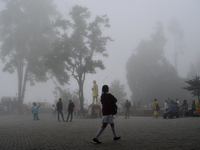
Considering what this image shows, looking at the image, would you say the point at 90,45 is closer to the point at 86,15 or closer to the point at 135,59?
the point at 86,15

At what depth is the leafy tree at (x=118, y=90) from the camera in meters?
68.6

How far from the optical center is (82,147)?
234 inches

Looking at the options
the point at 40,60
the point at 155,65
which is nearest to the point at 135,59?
the point at 155,65

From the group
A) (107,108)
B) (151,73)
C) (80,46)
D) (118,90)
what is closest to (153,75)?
(151,73)

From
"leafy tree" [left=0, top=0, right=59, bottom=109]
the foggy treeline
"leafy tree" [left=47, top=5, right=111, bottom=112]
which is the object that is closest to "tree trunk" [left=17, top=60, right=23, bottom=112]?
"leafy tree" [left=0, top=0, right=59, bottom=109]

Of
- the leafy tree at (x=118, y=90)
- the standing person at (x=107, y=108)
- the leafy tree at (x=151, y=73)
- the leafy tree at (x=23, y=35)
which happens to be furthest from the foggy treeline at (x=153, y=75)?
the standing person at (x=107, y=108)

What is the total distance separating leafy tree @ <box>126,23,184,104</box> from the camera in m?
51.6

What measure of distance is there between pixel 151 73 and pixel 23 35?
31.6m

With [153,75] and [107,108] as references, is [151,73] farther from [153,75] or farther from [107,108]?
[107,108]

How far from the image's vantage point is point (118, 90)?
225 ft

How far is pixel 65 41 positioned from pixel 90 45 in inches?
137

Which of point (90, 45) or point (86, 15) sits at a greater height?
point (86, 15)

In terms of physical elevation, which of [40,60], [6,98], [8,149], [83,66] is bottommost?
[8,149]

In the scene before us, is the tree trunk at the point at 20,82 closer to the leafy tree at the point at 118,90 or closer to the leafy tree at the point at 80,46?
the leafy tree at the point at 80,46
